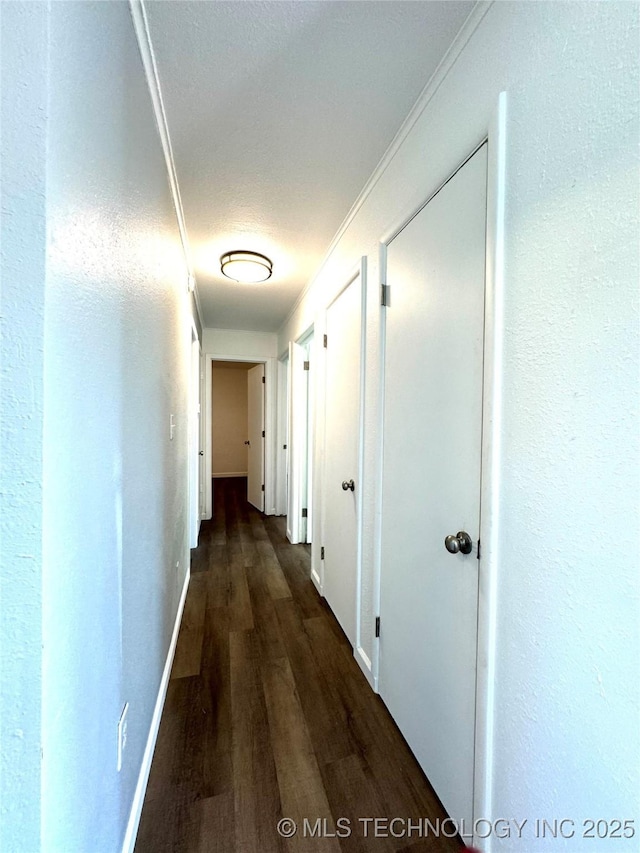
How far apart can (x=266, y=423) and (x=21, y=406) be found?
3.84 metres

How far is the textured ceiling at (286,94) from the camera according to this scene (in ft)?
3.06

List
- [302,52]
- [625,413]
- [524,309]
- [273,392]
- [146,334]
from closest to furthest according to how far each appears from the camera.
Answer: [625,413] < [524,309] < [302,52] < [146,334] < [273,392]

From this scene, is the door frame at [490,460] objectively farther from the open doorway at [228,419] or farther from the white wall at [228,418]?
the white wall at [228,418]

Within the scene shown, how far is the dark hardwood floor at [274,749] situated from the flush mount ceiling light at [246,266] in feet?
7.59

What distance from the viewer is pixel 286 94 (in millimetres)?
1164

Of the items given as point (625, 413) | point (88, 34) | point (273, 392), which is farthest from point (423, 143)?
point (273, 392)

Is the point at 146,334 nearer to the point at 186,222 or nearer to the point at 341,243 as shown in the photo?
the point at 186,222

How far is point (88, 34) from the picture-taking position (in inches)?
25.3

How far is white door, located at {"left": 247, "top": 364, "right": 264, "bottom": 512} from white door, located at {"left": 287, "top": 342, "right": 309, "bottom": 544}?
1.01 m

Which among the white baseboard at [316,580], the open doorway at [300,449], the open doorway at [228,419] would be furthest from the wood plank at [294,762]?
the open doorway at [228,419]

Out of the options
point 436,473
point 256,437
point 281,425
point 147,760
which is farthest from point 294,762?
point 256,437

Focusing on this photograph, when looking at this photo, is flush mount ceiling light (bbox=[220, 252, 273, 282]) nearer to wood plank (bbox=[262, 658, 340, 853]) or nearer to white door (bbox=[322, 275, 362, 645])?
white door (bbox=[322, 275, 362, 645])

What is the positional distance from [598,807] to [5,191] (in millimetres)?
1433

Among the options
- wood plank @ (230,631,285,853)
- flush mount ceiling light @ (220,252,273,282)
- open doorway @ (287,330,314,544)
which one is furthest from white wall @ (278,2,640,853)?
open doorway @ (287,330,314,544)
